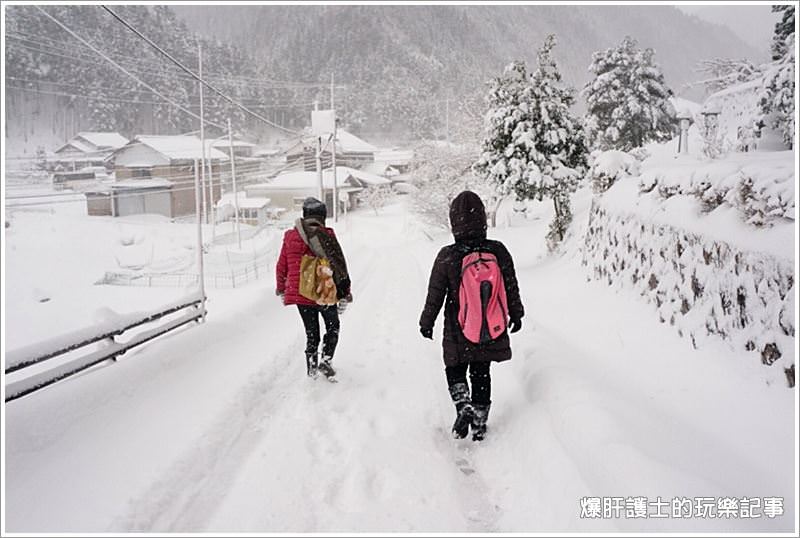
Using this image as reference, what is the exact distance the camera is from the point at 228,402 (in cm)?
414

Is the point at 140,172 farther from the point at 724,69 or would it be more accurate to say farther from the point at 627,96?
the point at 724,69

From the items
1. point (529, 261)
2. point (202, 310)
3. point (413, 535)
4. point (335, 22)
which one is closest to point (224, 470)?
point (413, 535)

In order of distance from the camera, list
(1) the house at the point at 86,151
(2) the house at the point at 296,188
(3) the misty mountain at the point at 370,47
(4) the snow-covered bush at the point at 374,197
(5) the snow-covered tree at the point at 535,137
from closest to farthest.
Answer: (5) the snow-covered tree at the point at 535,137
(1) the house at the point at 86,151
(2) the house at the point at 296,188
(4) the snow-covered bush at the point at 374,197
(3) the misty mountain at the point at 370,47

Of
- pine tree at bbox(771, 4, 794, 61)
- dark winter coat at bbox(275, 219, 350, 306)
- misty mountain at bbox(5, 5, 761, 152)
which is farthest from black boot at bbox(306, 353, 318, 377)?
pine tree at bbox(771, 4, 794, 61)

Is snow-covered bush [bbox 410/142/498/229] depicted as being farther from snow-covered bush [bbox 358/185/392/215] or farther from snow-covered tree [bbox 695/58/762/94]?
snow-covered bush [bbox 358/185/392/215]

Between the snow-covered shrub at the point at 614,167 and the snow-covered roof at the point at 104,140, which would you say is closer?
the snow-covered shrub at the point at 614,167

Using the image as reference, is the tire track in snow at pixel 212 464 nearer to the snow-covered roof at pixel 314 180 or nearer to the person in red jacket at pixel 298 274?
the person in red jacket at pixel 298 274

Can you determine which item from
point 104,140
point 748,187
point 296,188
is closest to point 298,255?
point 748,187

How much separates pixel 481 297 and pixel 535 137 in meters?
9.61

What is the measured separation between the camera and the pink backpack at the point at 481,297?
329cm

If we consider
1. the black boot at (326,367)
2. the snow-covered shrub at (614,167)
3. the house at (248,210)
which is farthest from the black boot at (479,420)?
the house at (248,210)

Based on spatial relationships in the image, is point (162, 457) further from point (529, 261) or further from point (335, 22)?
point (335, 22)

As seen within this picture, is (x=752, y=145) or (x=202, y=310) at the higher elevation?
(x=752, y=145)

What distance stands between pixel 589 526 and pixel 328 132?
2873 centimetres
